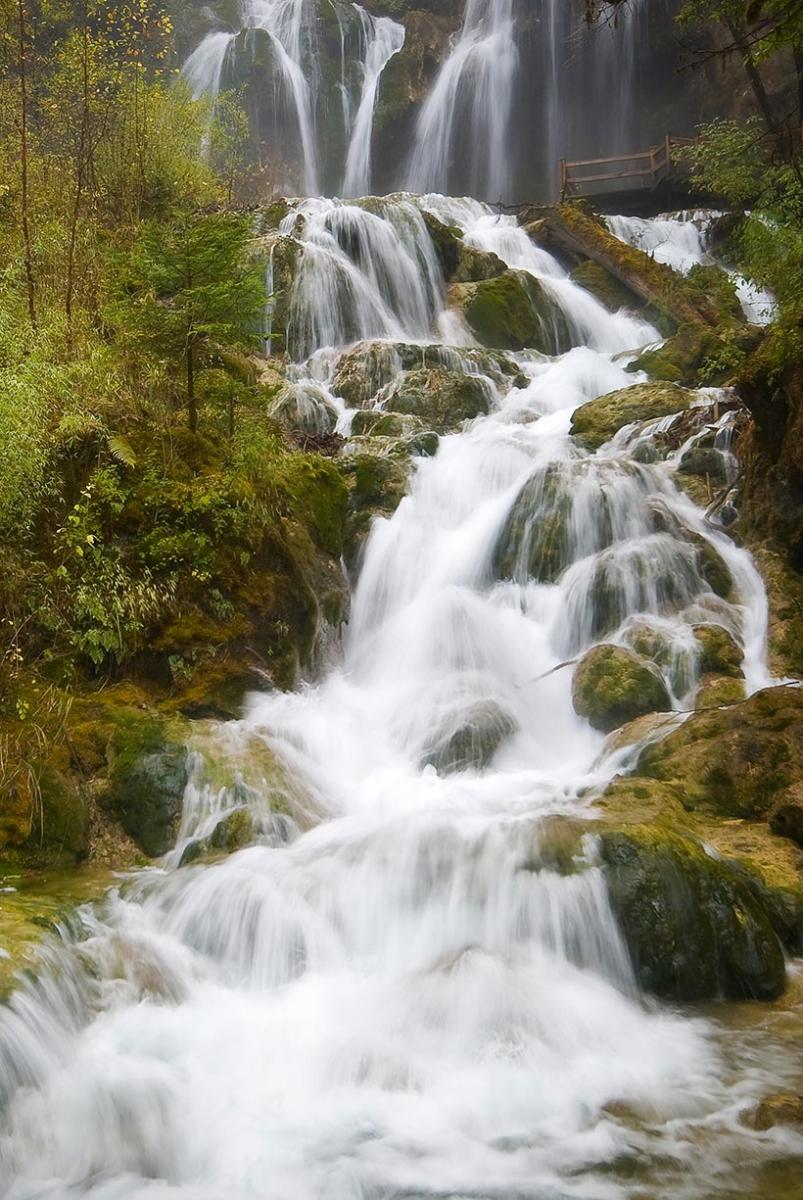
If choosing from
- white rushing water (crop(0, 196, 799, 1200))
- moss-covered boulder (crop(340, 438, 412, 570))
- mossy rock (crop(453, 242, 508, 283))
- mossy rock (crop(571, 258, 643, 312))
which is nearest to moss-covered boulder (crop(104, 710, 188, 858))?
white rushing water (crop(0, 196, 799, 1200))

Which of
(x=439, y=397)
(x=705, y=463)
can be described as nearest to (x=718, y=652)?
(x=705, y=463)

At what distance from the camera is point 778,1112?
3.74 metres

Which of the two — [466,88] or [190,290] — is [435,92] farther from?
[190,290]

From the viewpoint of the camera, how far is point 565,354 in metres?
17.4

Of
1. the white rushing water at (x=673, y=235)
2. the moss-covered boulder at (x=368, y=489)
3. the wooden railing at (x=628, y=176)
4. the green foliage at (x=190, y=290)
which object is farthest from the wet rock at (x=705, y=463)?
the wooden railing at (x=628, y=176)

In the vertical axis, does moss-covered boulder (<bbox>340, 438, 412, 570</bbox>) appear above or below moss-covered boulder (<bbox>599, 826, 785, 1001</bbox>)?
above

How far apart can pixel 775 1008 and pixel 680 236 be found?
2294cm

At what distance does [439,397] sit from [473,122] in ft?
78.2

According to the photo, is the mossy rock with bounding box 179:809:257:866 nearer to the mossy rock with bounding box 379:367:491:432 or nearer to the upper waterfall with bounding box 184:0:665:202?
the mossy rock with bounding box 379:367:491:432

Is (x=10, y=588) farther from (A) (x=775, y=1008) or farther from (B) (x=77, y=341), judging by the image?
(A) (x=775, y=1008)

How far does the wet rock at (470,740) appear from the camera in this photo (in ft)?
24.9

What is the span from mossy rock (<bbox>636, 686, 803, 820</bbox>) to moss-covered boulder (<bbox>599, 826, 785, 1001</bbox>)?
1.24 metres

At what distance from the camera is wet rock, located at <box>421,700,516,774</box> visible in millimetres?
7578

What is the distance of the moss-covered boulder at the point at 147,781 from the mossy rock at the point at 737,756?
12.1ft
